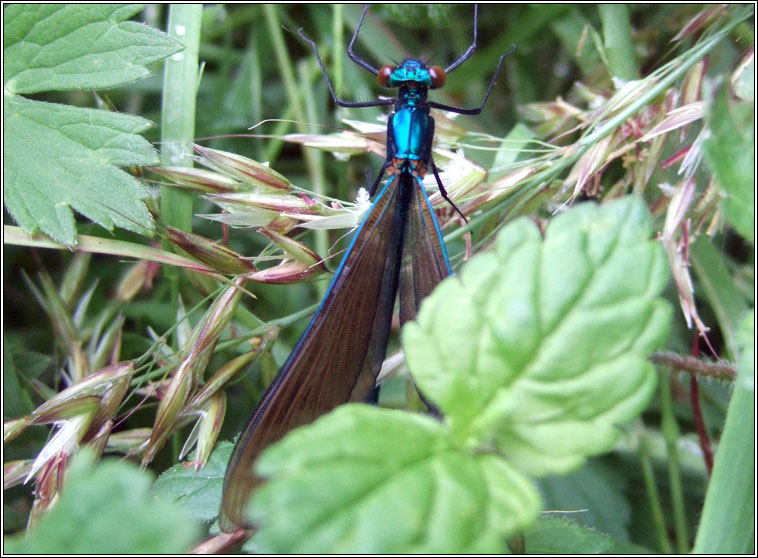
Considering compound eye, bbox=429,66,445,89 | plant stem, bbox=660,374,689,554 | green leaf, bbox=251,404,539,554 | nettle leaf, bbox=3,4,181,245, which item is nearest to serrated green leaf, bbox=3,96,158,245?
nettle leaf, bbox=3,4,181,245

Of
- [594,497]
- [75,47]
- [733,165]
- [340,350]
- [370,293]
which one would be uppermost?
[75,47]

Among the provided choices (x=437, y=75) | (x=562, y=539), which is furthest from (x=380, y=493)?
(x=437, y=75)

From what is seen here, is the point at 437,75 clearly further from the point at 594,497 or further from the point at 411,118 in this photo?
the point at 594,497

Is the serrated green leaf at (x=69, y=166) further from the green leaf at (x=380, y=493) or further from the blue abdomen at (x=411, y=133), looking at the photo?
the green leaf at (x=380, y=493)

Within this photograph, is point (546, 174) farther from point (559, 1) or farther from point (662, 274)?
point (559, 1)

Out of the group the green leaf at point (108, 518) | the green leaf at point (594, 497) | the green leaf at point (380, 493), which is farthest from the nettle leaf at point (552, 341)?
the green leaf at point (594, 497)

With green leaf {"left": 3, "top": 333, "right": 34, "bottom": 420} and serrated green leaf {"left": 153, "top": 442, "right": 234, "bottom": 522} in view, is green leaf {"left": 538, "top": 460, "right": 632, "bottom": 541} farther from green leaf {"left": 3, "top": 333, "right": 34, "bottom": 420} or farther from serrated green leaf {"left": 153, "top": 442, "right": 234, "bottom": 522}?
green leaf {"left": 3, "top": 333, "right": 34, "bottom": 420}

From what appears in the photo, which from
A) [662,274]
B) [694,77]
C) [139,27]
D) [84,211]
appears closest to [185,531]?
[662,274]
